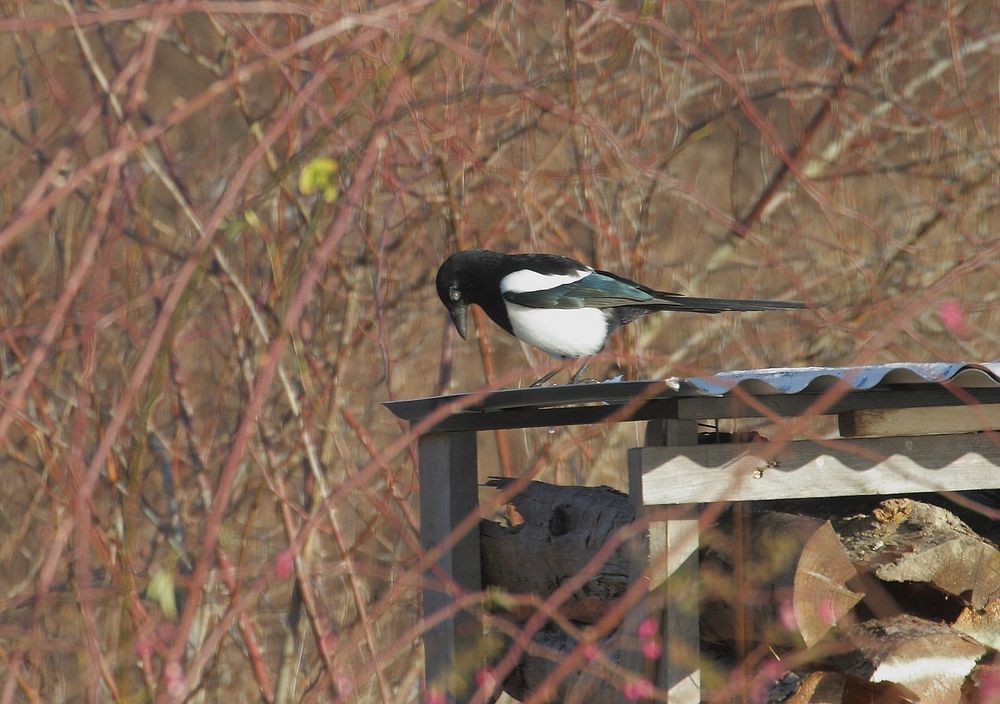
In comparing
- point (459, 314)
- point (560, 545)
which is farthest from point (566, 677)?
point (459, 314)

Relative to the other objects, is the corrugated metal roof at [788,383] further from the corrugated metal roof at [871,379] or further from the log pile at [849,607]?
the log pile at [849,607]

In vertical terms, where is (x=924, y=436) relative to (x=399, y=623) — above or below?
above

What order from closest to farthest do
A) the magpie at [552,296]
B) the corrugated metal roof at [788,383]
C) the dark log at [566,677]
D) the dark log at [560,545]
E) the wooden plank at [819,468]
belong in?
the corrugated metal roof at [788,383] → the wooden plank at [819,468] → the dark log at [566,677] → the dark log at [560,545] → the magpie at [552,296]

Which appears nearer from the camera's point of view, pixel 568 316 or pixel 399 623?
pixel 568 316

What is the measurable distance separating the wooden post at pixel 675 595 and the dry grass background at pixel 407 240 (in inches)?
60.4

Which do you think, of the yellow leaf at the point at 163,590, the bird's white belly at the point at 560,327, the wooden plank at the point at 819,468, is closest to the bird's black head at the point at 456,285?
the bird's white belly at the point at 560,327

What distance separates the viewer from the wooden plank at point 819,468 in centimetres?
209

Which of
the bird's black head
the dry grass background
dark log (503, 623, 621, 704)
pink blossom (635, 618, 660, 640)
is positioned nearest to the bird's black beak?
the bird's black head

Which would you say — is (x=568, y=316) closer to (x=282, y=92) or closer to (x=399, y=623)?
(x=282, y=92)

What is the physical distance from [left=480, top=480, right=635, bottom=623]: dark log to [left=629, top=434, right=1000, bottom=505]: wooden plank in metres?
0.42

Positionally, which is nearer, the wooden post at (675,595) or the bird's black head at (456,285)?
the wooden post at (675,595)

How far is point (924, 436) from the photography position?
7.37ft

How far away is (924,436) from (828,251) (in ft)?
10.8

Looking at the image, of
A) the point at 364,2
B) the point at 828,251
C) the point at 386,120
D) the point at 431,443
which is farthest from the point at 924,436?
the point at 828,251
